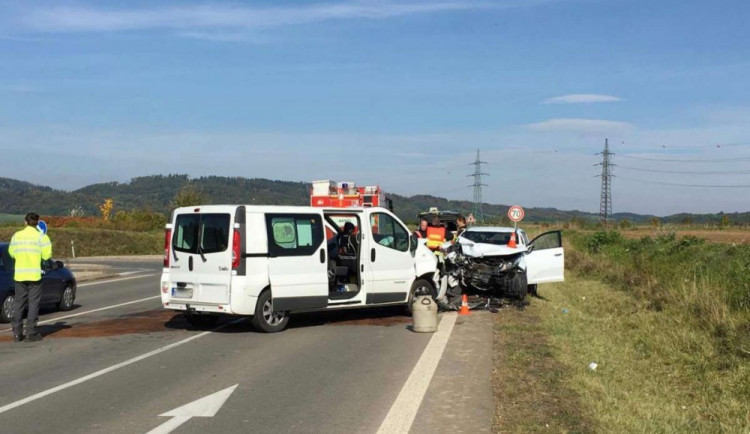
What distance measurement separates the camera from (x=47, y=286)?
15.4 m

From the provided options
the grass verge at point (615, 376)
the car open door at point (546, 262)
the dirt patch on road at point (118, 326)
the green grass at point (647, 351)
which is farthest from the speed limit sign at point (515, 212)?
the dirt patch on road at point (118, 326)

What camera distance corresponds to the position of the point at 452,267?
16.0m

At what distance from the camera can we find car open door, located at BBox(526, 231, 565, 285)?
17.5 metres

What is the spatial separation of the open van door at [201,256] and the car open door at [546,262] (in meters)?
7.95

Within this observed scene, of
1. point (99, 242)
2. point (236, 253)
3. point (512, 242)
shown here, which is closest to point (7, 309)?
point (236, 253)

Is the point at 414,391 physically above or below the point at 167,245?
below

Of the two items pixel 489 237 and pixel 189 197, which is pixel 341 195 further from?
pixel 189 197

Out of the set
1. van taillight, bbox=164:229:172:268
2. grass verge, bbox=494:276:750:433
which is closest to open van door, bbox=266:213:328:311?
van taillight, bbox=164:229:172:268

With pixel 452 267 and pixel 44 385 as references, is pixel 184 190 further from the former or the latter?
pixel 44 385

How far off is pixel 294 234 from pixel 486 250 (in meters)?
5.25

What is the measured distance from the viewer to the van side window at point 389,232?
13.7 metres

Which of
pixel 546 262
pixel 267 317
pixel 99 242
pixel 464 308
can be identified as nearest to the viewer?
pixel 267 317

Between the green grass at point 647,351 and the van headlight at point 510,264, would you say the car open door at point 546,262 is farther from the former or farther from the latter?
the van headlight at point 510,264

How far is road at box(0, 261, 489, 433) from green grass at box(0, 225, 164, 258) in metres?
35.3
